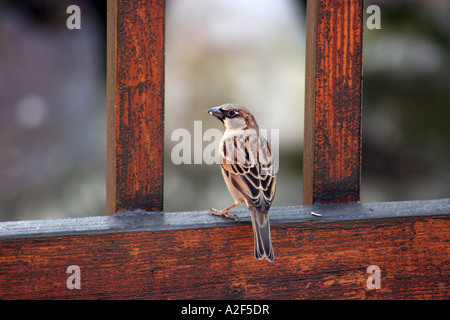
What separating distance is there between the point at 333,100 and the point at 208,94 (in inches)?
46.9

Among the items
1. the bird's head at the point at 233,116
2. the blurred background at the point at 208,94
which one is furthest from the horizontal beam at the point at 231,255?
the blurred background at the point at 208,94

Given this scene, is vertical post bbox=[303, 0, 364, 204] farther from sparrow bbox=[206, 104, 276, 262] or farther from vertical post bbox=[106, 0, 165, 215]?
vertical post bbox=[106, 0, 165, 215]

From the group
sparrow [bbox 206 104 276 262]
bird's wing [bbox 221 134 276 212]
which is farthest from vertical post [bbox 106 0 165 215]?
bird's wing [bbox 221 134 276 212]

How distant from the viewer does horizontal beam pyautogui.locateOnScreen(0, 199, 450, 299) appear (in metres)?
2.12

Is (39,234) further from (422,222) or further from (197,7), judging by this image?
(197,7)

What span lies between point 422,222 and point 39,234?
1414mm

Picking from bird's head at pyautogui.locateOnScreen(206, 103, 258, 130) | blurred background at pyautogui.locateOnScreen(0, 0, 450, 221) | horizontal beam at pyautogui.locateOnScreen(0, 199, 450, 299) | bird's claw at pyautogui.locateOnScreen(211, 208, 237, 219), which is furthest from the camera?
blurred background at pyautogui.locateOnScreen(0, 0, 450, 221)

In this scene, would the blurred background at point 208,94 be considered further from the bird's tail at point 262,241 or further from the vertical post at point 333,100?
the bird's tail at point 262,241

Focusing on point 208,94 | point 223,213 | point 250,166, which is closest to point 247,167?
point 250,166

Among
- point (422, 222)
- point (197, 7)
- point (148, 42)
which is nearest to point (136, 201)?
point (148, 42)

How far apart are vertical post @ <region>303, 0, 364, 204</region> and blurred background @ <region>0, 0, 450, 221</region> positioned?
3.52ft

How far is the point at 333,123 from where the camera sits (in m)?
2.50

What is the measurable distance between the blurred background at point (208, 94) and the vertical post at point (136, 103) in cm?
113

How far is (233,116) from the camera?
2889 millimetres
